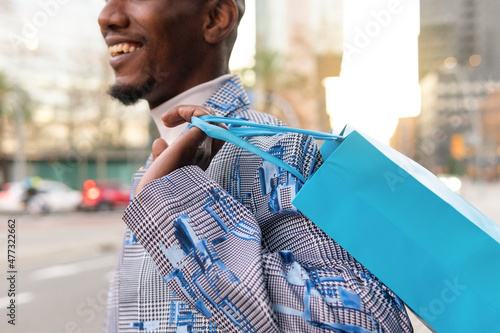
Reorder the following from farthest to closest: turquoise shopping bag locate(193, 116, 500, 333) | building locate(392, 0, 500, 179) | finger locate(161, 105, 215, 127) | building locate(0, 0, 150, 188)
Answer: building locate(392, 0, 500, 179) → building locate(0, 0, 150, 188) → finger locate(161, 105, 215, 127) → turquoise shopping bag locate(193, 116, 500, 333)

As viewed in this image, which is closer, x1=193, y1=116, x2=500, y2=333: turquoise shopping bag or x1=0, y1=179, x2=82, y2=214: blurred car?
x1=193, y1=116, x2=500, y2=333: turquoise shopping bag

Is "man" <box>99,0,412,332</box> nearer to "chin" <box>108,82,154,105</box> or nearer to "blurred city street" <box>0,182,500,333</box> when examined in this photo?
"chin" <box>108,82,154,105</box>

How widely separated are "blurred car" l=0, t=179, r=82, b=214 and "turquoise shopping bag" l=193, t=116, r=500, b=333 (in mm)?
21186

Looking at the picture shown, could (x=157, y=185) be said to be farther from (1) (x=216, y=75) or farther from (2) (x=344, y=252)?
(1) (x=216, y=75)

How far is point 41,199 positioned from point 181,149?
853 inches

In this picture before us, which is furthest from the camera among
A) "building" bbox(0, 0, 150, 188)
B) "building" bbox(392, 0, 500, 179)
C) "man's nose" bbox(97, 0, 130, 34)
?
"building" bbox(392, 0, 500, 179)

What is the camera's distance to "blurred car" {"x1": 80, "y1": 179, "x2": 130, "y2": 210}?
73.8ft

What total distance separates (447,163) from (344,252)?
141 ft

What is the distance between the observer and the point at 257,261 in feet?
2.58

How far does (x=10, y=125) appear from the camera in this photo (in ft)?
84.2

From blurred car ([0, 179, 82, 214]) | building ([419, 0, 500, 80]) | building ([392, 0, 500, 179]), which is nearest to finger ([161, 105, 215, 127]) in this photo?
blurred car ([0, 179, 82, 214])

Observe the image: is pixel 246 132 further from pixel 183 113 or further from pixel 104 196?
pixel 104 196

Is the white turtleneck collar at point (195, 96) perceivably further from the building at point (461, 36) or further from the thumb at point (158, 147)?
the building at point (461, 36)

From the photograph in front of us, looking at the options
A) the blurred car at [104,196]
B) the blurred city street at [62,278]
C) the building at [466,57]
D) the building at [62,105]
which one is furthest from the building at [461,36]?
the blurred city street at [62,278]
